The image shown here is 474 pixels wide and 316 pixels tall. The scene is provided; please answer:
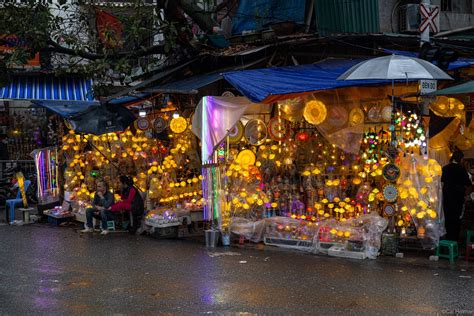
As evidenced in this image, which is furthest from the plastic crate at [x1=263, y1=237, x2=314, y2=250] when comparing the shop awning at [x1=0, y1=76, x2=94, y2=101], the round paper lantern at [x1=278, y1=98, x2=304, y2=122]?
the shop awning at [x1=0, y1=76, x2=94, y2=101]

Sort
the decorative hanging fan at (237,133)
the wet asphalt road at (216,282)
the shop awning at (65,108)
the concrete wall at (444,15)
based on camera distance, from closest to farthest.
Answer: the wet asphalt road at (216,282) → the decorative hanging fan at (237,133) → the concrete wall at (444,15) → the shop awning at (65,108)

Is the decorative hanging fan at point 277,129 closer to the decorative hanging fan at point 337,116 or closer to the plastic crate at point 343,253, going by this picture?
the decorative hanging fan at point 337,116

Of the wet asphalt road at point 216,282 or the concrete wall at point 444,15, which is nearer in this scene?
the wet asphalt road at point 216,282

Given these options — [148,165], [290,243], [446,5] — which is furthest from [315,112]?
[446,5]

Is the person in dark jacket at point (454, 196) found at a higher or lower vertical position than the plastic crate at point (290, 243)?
higher

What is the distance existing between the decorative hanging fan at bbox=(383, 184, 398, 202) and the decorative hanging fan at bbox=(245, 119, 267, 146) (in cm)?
286

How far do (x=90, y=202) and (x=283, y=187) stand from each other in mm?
5604

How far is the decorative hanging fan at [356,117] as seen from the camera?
1160cm

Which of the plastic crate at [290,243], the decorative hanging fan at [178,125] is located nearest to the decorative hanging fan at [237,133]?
the decorative hanging fan at [178,125]

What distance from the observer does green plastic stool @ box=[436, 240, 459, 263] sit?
10.2 metres

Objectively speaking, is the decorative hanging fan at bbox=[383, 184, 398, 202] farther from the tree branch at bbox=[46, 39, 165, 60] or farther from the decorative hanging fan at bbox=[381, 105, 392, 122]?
the tree branch at bbox=[46, 39, 165, 60]

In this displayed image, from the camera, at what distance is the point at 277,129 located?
12.5 meters

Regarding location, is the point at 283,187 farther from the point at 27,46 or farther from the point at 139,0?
the point at 27,46

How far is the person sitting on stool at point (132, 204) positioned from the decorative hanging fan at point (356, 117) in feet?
17.0
